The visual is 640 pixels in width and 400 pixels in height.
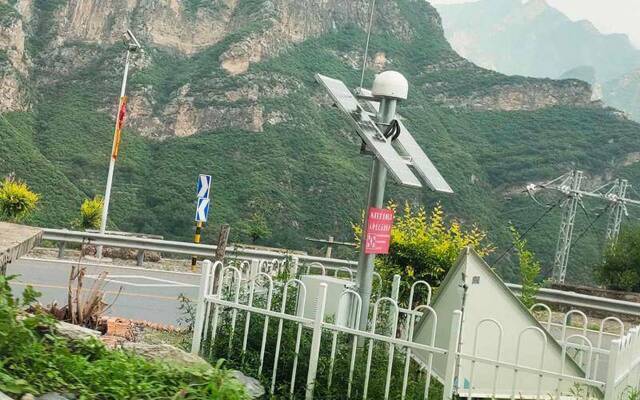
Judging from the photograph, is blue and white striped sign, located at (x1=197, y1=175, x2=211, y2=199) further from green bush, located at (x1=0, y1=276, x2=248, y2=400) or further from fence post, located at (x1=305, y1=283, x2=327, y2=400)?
green bush, located at (x1=0, y1=276, x2=248, y2=400)

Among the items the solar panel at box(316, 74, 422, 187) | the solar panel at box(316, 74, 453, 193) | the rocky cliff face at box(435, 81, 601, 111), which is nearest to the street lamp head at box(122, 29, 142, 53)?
the solar panel at box(316, 74, 453, 193)

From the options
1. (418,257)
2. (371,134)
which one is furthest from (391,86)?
(418,257)

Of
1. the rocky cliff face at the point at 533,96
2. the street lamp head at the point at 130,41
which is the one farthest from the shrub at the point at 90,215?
the rocky cliff face at the point at 533,96

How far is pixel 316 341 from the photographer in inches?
242

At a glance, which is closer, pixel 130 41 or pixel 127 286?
pixel 127 286

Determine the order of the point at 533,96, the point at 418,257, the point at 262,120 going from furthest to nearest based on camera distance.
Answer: the point at 533,96 < the point at 262,120 < the point at 418,257

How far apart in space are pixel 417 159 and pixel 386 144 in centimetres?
62

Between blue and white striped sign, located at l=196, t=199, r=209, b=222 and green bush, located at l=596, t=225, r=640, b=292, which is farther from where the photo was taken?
green bush, located at l=596, t=225, r=640, b=292

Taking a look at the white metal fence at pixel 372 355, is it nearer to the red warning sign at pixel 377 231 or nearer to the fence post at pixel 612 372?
the fence post at pixel 612 372

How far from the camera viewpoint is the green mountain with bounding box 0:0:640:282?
49.5m

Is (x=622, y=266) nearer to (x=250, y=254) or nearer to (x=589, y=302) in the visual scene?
(x=589, y=302)

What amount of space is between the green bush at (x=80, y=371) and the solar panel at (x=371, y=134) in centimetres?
212

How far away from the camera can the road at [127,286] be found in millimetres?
11242

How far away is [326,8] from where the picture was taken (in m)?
84.8
